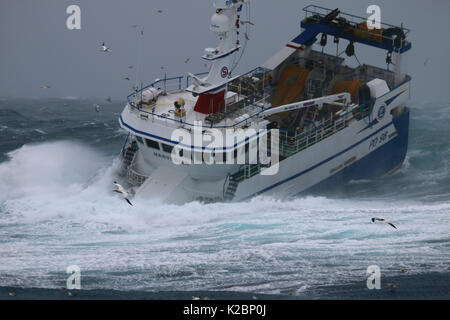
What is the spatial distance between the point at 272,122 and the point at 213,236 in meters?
5.50

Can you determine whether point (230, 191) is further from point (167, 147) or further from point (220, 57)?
point (220, 57)

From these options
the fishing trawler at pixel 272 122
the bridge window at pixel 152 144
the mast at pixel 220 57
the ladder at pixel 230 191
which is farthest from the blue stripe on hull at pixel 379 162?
the bridge window at pixel 152 144

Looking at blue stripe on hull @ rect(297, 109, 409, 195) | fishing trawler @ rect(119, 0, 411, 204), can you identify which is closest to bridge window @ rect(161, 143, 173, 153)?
fishing trawler @ rect(119, 0, 411, 204)

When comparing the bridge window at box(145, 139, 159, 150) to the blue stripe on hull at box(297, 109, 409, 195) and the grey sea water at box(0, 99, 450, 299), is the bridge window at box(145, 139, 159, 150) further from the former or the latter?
the blue stripe on hull at box(297, 109, 409, 195)

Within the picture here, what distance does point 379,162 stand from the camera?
3384 centimetres

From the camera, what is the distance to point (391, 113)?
110 ft

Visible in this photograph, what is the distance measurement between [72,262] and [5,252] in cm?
208

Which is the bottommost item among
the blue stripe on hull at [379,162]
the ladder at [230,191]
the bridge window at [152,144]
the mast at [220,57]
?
the blue stripe on hull at [379,162]

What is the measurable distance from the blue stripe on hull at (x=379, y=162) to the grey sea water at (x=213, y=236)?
1.30ft

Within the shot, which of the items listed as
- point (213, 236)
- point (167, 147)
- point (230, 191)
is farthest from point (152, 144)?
point (213, 236)

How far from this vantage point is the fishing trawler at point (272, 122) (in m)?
28.1

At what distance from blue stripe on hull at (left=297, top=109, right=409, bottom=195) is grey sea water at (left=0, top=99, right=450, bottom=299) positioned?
40 cm

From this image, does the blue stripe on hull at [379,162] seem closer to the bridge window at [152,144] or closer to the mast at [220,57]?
the mast at [220,57]

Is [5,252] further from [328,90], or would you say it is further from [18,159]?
[328,90]
